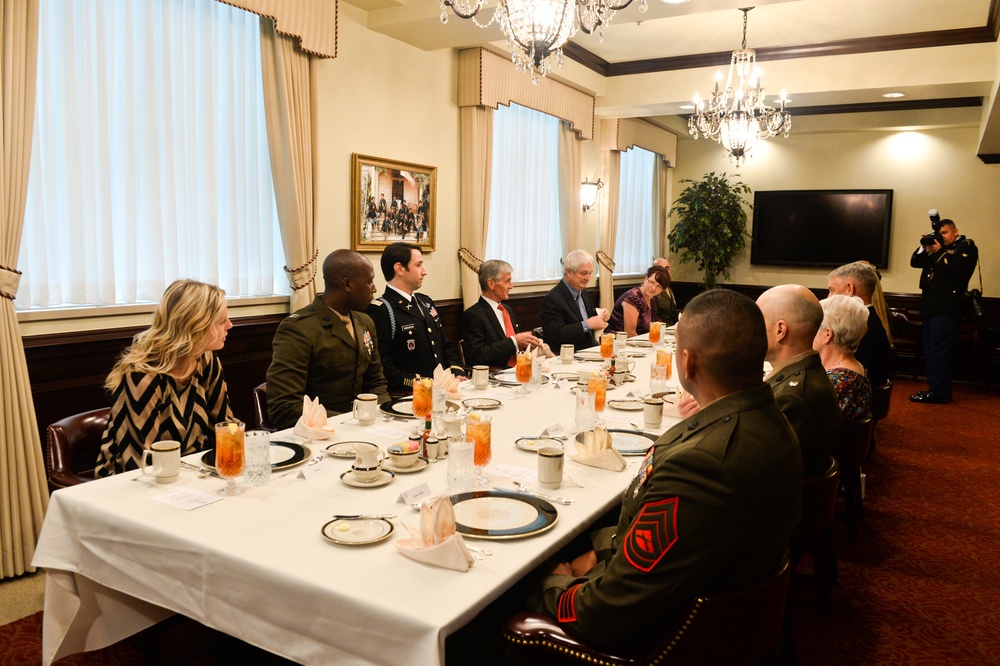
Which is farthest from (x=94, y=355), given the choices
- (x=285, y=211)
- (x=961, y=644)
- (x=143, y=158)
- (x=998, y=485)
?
(x=998, y=485)

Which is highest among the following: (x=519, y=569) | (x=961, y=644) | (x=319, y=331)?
(x=319, y=331)

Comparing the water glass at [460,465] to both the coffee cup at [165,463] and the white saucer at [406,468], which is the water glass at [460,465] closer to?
the white saucer at [406,468]

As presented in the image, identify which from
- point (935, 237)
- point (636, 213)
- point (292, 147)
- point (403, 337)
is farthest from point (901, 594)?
point (636, 213)

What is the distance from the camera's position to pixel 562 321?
5.74 m

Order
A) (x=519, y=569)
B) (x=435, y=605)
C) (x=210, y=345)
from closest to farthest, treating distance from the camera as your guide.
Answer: (x=435, y=605) < (x=519, y=569) < (x=210, y=345)

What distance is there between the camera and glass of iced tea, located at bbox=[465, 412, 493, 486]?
7.32 ft

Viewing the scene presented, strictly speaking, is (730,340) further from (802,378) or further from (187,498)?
(187,498)

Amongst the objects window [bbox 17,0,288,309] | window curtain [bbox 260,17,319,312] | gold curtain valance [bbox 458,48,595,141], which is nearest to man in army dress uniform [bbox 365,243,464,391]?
window curtain [bbox 260,17,319,312]

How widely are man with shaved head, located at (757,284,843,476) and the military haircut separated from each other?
2.73ft

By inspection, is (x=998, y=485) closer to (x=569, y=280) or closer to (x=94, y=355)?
(x=569, y=280)

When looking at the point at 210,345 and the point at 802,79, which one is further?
the point at 802,79

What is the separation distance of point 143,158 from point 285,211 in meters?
0.94

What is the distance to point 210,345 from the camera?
8.91 feet

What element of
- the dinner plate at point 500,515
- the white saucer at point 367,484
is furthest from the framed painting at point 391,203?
the dinner plate at point 500,515
